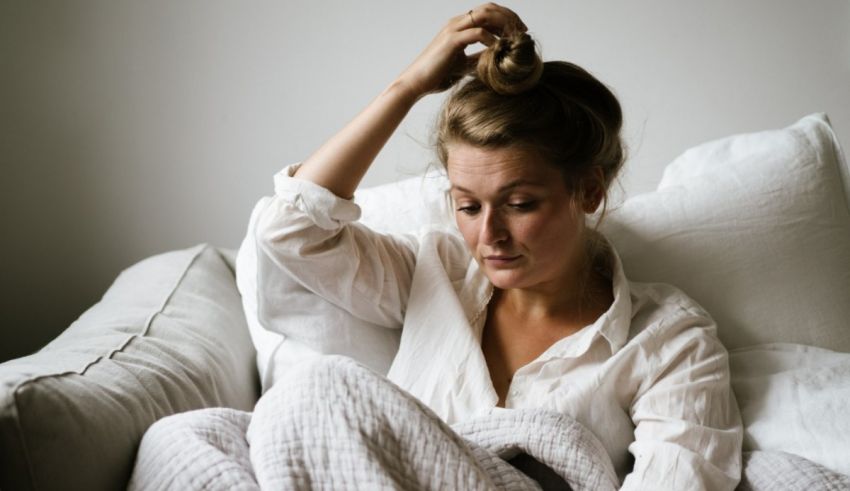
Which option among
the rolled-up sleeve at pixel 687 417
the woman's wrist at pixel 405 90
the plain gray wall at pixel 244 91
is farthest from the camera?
the plain gray wall at pixel 244 91

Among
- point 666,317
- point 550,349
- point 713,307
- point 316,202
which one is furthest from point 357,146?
point 713,307

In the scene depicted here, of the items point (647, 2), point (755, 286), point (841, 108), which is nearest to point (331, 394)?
point (755, 286)

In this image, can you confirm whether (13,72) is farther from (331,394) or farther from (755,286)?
(755,286)

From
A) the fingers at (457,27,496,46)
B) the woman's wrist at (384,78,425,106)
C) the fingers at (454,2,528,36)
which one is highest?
the fingers at (454,2,528,36)

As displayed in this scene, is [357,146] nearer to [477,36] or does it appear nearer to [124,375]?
[477,36]

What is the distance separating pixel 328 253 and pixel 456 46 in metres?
0.36

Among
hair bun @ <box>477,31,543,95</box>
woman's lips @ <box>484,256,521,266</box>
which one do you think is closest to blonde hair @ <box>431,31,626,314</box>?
hair bun @ <box>477,31,543,95</box>

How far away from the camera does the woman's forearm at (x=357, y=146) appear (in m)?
1.21

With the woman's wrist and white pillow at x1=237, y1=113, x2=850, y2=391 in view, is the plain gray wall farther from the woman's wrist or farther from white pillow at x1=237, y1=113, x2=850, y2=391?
the woman's wrist

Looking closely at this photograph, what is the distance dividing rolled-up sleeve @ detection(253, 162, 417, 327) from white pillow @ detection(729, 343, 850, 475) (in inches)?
21.2

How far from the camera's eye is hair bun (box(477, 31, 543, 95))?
1107 mm

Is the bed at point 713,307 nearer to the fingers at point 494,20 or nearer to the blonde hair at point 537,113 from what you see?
the blonde hair at point 537,113

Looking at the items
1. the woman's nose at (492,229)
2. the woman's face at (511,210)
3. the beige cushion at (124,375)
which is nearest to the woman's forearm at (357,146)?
the woman's face at (511,210)

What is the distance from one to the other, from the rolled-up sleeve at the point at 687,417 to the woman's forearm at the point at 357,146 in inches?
19.3
